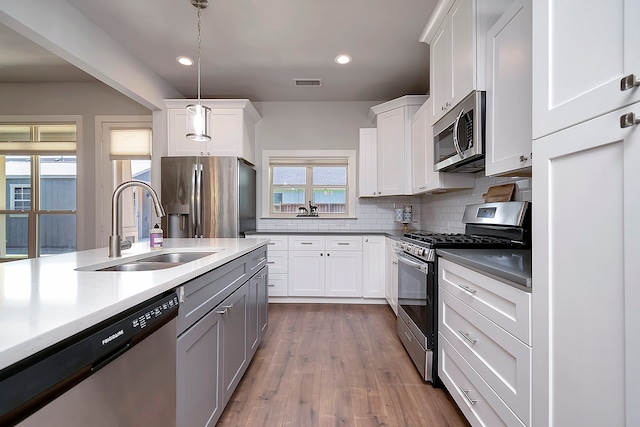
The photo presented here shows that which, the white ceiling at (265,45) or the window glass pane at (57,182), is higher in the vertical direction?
the white ceiling at (265,45)

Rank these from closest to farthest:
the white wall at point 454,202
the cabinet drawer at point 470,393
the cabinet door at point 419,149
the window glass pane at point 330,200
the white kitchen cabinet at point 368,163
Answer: the cabinet drawer at point 470,393, the white wall at point 454,202, the cabinet door at point 419,149, the white kitchen cabinet at point 368,163, the window glass pane at point 330,200

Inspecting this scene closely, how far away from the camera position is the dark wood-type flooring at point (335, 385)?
5.45 ft

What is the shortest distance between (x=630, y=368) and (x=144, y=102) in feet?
14.0

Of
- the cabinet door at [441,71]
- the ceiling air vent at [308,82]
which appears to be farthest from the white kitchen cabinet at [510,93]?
the ceiling air vent at [308,82]

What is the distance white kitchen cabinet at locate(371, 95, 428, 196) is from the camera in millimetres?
3539

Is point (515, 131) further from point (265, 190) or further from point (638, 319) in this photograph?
point (265, 190)

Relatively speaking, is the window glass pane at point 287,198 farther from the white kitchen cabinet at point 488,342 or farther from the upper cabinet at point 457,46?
the white kitchen cabinet at point 488,342

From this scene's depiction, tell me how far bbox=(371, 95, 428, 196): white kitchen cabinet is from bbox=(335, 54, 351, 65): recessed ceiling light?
2.46 feet

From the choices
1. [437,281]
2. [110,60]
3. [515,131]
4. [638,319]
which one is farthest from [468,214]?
[110,60]

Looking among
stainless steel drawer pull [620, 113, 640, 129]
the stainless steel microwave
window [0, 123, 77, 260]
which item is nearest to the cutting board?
the stainless steel microwave

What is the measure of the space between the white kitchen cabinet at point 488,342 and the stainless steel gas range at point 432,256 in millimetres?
121

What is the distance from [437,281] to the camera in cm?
190

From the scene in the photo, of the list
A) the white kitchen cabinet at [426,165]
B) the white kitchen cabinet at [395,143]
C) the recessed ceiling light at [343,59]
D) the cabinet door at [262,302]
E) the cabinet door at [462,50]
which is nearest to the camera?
the cabinet door at [462,50]

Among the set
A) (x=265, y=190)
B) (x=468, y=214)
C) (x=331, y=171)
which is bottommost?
(x=468, y=214)
